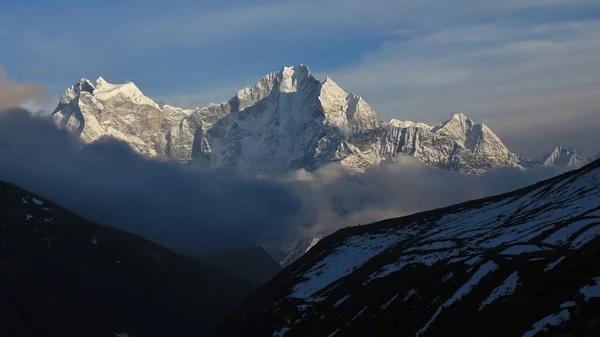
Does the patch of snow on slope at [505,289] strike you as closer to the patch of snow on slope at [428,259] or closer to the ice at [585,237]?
the ice at [585,237]

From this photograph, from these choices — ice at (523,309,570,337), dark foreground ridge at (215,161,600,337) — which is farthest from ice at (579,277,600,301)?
ice at (523,309,570,337)

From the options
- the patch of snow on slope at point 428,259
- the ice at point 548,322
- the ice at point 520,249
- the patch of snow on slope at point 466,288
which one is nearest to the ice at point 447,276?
the patch of snow on slope at point 466,288

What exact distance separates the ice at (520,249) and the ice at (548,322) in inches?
2592

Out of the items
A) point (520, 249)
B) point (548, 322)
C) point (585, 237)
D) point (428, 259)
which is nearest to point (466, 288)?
point (520, 249)

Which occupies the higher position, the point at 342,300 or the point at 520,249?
the point at 520,249

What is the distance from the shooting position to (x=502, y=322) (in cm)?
9681

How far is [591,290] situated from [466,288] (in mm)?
58282

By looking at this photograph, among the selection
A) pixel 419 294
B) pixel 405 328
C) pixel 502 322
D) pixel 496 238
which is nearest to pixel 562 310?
pixel 502 322

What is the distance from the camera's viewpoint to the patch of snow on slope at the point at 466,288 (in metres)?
142

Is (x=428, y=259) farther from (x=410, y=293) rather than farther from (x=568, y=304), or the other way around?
(x=568, y=304)

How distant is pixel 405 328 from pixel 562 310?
213 ft

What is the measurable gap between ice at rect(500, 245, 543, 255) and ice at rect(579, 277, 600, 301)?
202 ft

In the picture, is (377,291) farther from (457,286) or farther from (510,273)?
(510,273)

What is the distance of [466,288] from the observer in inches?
5719
